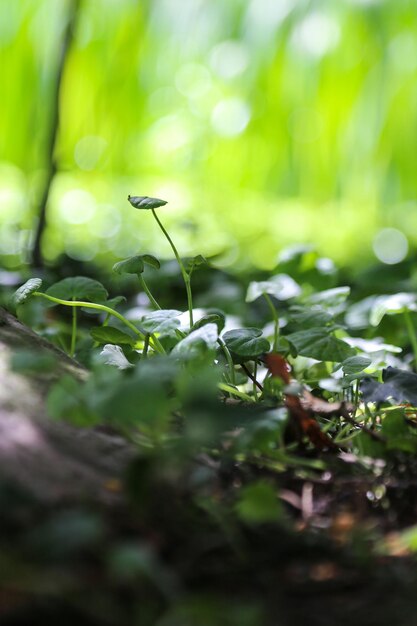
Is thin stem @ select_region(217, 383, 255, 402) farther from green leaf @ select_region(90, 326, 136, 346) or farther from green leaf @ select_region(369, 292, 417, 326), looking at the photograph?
green leaf @ select_region(369, 292, 417, 326)

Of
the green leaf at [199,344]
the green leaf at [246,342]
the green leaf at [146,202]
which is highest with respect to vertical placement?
the green leaf at [146,202]

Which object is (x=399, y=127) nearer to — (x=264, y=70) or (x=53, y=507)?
(x=264, y=70)

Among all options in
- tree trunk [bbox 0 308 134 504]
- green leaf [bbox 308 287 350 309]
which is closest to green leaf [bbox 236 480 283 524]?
tree trunk [bbox 0 308 134 504]

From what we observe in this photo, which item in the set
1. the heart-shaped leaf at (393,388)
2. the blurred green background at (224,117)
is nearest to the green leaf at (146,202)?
the heart-shaped leaf at (393,388)

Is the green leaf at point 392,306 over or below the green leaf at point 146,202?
below

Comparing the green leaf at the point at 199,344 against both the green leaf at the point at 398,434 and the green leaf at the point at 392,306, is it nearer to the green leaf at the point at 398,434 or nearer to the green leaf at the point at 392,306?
the green leaf at the point at 398,434

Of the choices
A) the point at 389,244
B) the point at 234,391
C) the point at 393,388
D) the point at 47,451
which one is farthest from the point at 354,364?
the point at 389,244

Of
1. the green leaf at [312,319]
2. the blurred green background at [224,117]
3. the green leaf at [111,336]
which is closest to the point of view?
the green leaf at [111,336]

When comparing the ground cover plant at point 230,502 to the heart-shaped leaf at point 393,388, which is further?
the heart-shaped leaf at point 393,388
